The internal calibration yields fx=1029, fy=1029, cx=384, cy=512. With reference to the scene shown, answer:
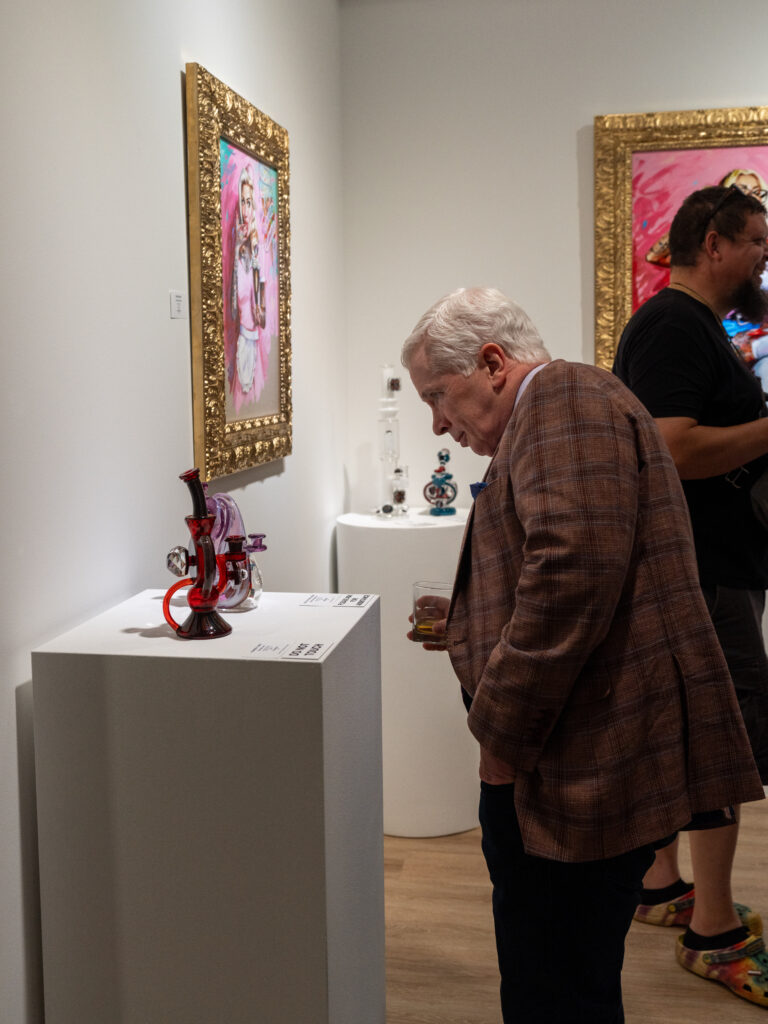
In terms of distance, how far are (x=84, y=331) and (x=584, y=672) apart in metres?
1.05

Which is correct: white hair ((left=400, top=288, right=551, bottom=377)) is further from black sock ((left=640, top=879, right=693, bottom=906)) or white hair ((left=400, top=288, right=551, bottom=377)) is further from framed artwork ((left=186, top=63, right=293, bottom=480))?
black sock ((left=640, top=879, right=693, bottom=906))

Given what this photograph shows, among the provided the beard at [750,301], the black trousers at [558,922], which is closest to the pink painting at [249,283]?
the beard at [750,301]

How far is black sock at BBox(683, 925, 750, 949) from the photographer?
257 centimetres

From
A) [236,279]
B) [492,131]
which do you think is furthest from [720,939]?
[492,131]

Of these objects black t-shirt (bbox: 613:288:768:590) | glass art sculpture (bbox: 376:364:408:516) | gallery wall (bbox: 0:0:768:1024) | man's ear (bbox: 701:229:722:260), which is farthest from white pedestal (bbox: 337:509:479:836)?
man's ear (bbox: 701:229:722:260)

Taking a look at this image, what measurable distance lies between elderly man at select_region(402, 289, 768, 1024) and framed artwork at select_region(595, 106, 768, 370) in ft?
8.54

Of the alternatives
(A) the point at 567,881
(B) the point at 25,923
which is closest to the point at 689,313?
(A) the point at 567,881

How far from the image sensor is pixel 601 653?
4.86 feet

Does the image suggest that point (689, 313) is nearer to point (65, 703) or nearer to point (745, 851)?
point (65, 703)

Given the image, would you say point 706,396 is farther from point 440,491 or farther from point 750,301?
point 440,491

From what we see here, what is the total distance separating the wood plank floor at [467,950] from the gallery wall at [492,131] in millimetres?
1521

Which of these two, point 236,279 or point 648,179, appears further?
point 648,179

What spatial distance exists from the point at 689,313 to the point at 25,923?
1.84 metres

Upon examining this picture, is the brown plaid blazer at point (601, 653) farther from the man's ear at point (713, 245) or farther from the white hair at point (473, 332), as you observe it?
the man's ear at point (713, 245)
